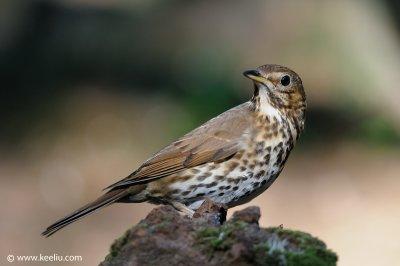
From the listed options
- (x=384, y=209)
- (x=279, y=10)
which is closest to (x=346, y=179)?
(x=384, y=209)

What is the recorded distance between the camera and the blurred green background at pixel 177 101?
10633mm

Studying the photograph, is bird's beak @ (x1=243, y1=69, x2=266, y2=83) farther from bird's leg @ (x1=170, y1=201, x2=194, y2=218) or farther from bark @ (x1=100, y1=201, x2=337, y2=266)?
Answer: bark @ (x1=100, y1=201, x2=337, y2=266)

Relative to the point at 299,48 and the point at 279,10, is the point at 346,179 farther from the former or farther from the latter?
the point at 279,10

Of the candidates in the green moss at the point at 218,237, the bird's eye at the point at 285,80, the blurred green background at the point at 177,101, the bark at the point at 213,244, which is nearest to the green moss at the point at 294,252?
the bark at the point at 213,244

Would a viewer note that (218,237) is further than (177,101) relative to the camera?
No

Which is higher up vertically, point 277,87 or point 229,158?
point 277,87

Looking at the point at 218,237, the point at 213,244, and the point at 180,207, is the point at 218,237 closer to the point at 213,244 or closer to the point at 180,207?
the point at 213,244

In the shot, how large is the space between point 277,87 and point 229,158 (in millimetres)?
620

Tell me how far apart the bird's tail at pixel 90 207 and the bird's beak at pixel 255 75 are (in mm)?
1075

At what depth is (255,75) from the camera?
6.50m

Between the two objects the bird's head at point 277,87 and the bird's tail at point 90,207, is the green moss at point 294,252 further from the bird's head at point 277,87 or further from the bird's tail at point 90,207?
the bird's head at point 277,87

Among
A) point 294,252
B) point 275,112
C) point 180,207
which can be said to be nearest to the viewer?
point 294,252

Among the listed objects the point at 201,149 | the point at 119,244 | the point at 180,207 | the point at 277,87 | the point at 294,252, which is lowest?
the point at 294,252

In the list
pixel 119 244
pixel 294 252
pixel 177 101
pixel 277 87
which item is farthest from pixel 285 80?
pixel 177 101
